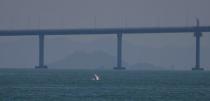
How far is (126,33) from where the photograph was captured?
146 meters

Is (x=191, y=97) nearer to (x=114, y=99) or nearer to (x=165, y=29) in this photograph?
(x=114, y=99)

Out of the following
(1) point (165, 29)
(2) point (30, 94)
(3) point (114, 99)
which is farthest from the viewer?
(1) point (165, 29)

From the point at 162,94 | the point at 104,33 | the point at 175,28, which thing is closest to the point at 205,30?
the point at 175,28

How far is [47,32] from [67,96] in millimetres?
88620

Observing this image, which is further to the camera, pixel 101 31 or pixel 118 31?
pixel 118 31

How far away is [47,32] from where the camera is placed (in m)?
147

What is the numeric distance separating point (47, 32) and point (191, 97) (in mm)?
89392

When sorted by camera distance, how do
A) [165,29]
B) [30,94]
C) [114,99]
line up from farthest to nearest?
[165,29], [30,94], [114,99]

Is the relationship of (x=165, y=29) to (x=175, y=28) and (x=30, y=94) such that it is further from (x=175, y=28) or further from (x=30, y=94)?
(x=30, y=94)

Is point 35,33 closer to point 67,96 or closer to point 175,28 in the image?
point 175,28

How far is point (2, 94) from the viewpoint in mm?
60875

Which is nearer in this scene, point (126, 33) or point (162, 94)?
point (162, 94)

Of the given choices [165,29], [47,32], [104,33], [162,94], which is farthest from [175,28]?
[162,94]

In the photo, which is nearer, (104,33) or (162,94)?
(162,94)
